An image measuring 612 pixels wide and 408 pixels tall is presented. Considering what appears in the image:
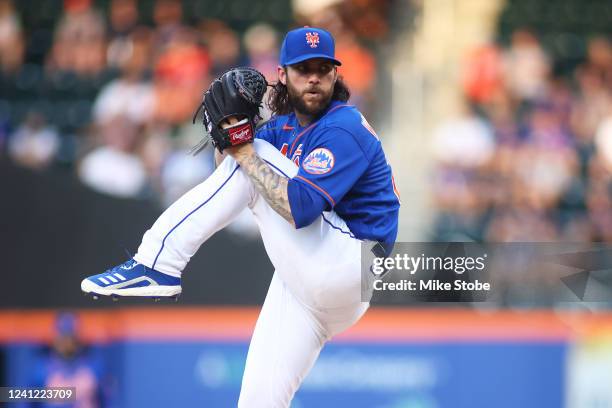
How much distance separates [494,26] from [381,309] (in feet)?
11.5

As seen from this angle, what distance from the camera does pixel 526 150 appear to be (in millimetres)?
8633

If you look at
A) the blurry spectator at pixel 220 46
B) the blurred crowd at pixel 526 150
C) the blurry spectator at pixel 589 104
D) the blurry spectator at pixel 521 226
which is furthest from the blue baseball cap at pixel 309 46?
the blurry spectator at pixel 589 104

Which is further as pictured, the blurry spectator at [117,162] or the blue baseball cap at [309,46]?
the blurry spectator at [117,162]

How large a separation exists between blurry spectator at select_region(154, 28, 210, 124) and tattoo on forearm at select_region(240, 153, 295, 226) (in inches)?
177

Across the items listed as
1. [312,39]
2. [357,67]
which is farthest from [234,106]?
[357,67]

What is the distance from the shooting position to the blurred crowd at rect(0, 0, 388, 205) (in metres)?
8.19

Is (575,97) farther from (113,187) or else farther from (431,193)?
(113,187)

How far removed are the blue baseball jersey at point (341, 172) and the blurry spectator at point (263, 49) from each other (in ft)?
14.0

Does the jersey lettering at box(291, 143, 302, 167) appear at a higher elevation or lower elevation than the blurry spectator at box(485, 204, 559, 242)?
lower

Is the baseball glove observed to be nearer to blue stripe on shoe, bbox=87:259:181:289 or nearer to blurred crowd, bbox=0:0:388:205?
blue stripe on shoe, bbox=87:259:181:289

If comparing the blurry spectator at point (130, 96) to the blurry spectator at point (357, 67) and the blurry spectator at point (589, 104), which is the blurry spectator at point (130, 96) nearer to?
the blurry spectator at point (357, 67)

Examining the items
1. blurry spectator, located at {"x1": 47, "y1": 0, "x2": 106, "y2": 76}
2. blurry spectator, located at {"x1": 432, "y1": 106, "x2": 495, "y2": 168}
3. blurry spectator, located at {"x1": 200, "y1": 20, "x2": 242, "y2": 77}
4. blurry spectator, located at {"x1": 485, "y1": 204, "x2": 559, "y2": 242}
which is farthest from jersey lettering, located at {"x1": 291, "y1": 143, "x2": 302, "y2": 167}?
blurry spectator, located at {"x1": 47, "y1": 0, "x2": 106, "y2": 76}

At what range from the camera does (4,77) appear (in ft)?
30.4

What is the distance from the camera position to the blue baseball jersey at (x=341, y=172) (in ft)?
13.6
